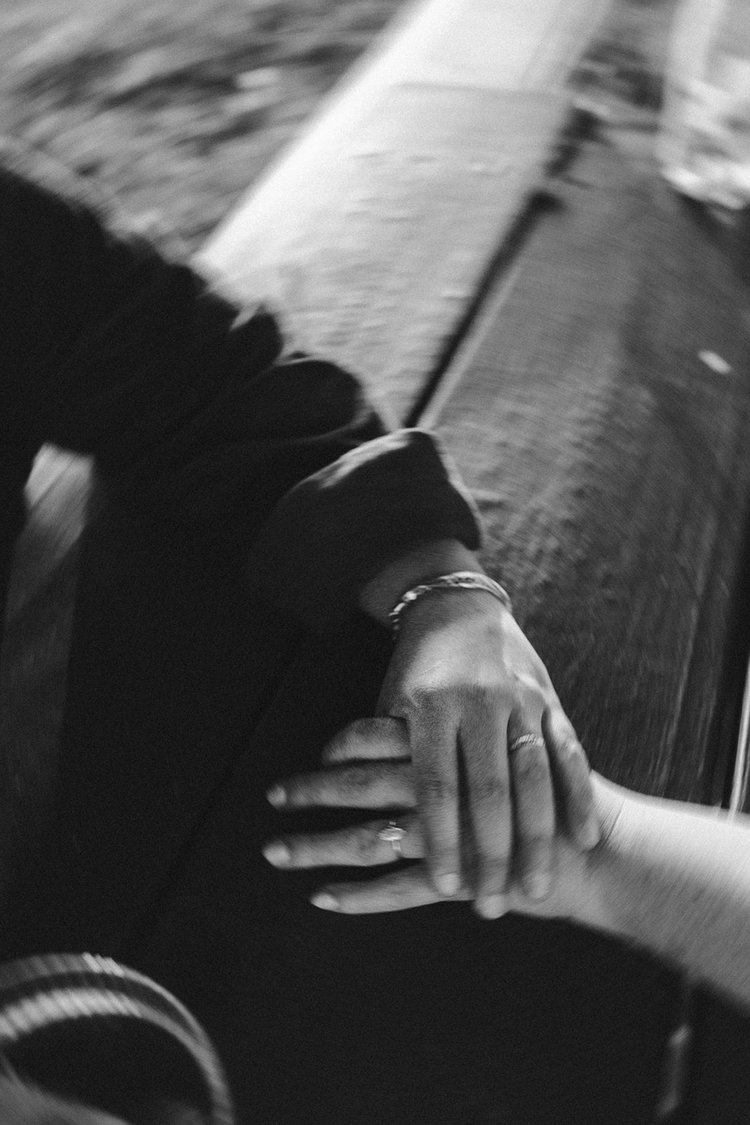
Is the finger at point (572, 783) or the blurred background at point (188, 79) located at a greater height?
the blurred background at point (188, 79)

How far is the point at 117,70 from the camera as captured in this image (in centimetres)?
182

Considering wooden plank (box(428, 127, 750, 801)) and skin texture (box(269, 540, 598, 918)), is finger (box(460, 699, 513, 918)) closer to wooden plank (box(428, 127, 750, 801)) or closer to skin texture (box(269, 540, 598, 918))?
skin texture (box(269, 540, 598, 918))

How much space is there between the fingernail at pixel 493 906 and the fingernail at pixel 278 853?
0.12m

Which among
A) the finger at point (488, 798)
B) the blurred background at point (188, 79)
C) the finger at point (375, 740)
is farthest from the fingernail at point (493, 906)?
the blurred background at point (188, 79)

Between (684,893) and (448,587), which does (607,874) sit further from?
(448,587)

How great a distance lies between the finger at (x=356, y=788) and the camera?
2.05 feet

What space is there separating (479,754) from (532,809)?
1.9 inches

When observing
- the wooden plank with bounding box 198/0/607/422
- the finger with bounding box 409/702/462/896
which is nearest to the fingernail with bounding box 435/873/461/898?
the finger with bounding box 409/702/462/896

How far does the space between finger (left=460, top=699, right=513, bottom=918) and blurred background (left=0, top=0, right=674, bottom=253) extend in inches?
35.4

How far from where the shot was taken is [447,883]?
606mm

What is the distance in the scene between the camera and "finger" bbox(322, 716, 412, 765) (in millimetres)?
628

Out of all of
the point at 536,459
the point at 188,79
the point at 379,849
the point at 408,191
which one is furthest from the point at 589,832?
the point at 188,79

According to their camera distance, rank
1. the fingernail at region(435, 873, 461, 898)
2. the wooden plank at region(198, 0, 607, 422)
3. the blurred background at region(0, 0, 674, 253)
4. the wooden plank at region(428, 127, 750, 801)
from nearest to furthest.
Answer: the fingernail at region(435, 873, 461, 898)
the wooden plank at region(428, 127, 750, 801)
the wooden plank at region(198, 0, 607, 422)
the blurred background at region(0, 0, 674, 253)

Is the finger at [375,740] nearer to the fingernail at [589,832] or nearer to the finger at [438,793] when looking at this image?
the finger at [438,793]
